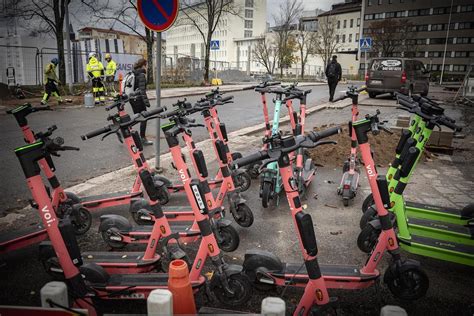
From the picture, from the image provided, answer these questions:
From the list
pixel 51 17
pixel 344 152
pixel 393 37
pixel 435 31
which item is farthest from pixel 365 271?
pixel 435 31

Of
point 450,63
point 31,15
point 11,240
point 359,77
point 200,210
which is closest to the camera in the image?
point 200,210

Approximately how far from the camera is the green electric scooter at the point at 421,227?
3570 mm

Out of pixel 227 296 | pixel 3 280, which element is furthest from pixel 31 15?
pixel 227 296

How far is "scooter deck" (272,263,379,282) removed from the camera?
3.07 m

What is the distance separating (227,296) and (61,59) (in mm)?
21942

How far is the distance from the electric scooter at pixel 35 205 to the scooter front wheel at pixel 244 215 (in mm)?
1813

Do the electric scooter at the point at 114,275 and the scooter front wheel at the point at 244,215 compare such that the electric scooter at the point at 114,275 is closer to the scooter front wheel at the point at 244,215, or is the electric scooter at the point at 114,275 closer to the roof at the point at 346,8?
the scooter front wheel at the point at 244,215

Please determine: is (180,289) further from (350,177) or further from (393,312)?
(350,177)

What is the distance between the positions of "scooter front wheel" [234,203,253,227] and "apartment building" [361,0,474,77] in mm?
64089

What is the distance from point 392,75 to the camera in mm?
17953

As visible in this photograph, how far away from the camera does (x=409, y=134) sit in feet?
13.6

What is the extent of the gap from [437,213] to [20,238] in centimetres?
463

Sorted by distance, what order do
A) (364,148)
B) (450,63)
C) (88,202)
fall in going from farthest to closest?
1. (450,63)
2. (88,202)
3. (364,148)

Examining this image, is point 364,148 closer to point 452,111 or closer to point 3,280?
point 3,280
